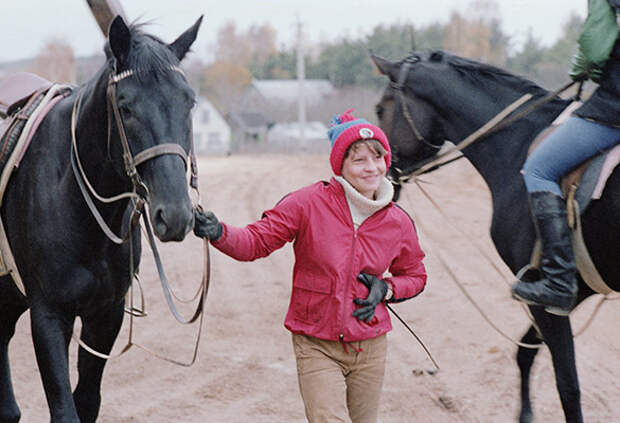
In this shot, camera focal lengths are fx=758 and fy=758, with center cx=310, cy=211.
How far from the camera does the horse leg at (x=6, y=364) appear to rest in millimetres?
4730

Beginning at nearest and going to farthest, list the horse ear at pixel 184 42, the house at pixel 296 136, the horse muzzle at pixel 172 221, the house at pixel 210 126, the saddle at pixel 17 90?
the horse muzzle at pixel 172 221
the horse ear at pixel 184 42
the saddle at pixel 17 90
the house at pixel 296 136
the house at pixel 210 126

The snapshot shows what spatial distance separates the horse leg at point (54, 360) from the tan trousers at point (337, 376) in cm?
117

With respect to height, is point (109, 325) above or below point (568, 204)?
below

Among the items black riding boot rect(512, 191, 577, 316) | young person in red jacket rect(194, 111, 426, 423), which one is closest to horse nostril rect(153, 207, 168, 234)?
young person in red jacket rect(194, 111, 426, 423)

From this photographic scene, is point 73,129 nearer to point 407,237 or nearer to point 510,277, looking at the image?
point 407,237

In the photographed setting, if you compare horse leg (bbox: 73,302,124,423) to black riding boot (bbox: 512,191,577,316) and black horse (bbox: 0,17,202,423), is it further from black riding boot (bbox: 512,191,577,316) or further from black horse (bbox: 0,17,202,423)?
black riding boot (bbox: 512,191,577,316)

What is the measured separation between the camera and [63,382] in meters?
3.67

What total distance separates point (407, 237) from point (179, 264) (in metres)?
7.43

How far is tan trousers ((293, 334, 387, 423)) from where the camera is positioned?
3264mm

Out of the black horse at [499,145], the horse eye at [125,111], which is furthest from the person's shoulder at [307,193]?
the black horse at [499,145]

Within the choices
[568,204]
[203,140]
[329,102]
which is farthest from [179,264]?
[203,140]

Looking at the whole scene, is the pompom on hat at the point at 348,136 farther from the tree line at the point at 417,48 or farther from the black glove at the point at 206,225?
the tree line at the point at 417,48

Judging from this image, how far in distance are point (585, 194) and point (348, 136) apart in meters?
1.52

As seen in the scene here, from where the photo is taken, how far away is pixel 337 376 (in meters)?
3.34
